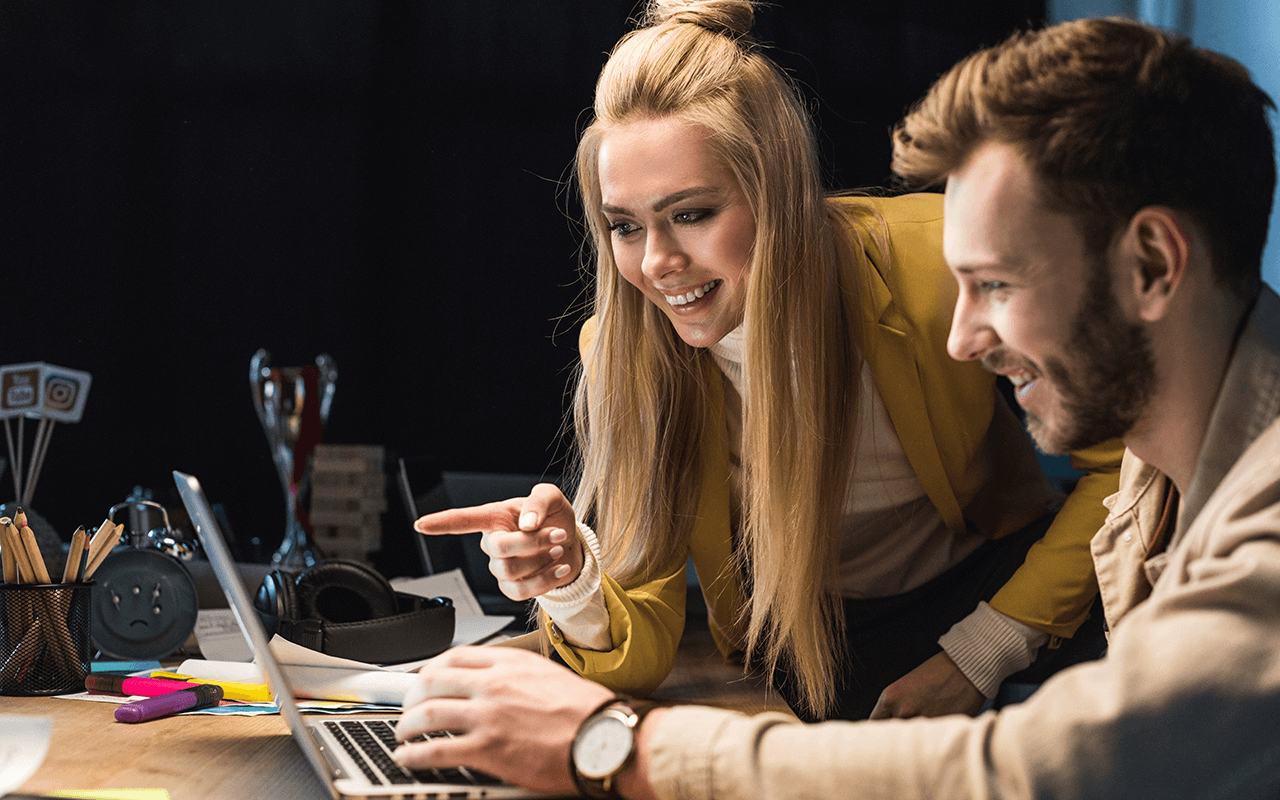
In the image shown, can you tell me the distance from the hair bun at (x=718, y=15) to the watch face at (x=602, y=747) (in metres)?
0.97

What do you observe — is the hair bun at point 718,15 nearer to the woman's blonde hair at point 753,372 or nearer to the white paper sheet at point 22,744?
the woman's blonde hair at point 753,372

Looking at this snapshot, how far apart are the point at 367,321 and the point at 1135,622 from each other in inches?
78.5

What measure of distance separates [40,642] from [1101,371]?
3.42ft

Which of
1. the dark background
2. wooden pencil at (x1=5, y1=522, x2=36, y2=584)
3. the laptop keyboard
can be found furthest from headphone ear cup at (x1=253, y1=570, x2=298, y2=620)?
the dark background

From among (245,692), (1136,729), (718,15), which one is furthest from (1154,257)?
(245,692)

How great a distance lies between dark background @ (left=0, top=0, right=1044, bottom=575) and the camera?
2.17 m

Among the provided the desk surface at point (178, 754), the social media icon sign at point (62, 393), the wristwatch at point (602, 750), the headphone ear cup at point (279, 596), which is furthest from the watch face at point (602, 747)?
the social media icon sign at point (62, 393)

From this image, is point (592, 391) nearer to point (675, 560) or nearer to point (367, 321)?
point (675, 560)

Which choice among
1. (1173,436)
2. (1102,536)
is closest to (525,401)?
(1102,536)

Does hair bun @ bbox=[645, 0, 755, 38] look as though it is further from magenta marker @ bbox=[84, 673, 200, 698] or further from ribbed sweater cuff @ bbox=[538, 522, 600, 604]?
magenta marker @ bbox=[84, 673, 200, 698]

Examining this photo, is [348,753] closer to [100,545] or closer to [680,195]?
[100,545]

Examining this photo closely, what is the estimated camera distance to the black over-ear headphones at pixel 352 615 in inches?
46.6

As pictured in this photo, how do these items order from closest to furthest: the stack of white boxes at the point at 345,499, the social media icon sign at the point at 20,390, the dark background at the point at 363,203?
the social media icon sign at the point at 20,390 → the stack of white boxes at the point at 345,499 → the dark background at the point at 363,203

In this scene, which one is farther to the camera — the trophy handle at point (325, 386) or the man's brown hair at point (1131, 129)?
the trophy handle at point (325, 386)
